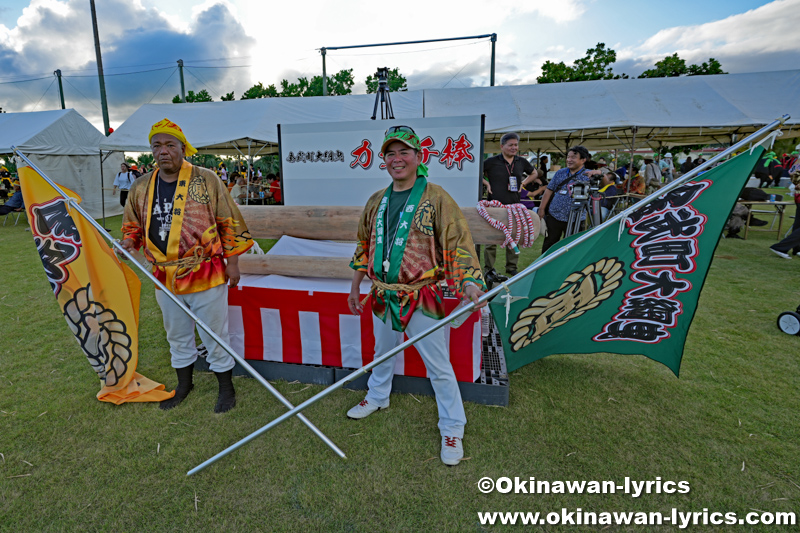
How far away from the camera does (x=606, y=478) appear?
2.40m

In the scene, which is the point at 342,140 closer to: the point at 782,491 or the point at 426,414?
the point at 426,414

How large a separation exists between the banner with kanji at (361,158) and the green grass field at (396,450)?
223 centimetres

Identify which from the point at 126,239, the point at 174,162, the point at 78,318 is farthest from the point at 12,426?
the point at 174,162

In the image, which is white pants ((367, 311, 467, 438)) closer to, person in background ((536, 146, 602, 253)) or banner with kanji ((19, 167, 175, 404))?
banner with kanji ((19, 167, 175, 404))

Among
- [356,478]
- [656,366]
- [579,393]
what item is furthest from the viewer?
[656,366]

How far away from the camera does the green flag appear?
2.45 m

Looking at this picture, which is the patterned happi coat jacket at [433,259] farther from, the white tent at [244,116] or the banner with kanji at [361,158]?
the white tent at [244,116]

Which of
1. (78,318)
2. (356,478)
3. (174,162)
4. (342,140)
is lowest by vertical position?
(356,478)

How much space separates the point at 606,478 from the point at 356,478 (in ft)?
4.75

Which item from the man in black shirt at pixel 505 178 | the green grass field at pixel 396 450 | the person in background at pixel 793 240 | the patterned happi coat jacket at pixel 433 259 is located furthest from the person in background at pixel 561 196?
the person in background at pixel 793 240

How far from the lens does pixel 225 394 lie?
3.17 m

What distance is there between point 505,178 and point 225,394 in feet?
15.7

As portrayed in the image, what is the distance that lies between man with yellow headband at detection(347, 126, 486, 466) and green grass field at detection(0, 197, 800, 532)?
1.26ft

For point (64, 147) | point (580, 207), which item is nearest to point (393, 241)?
point (580, 207)
